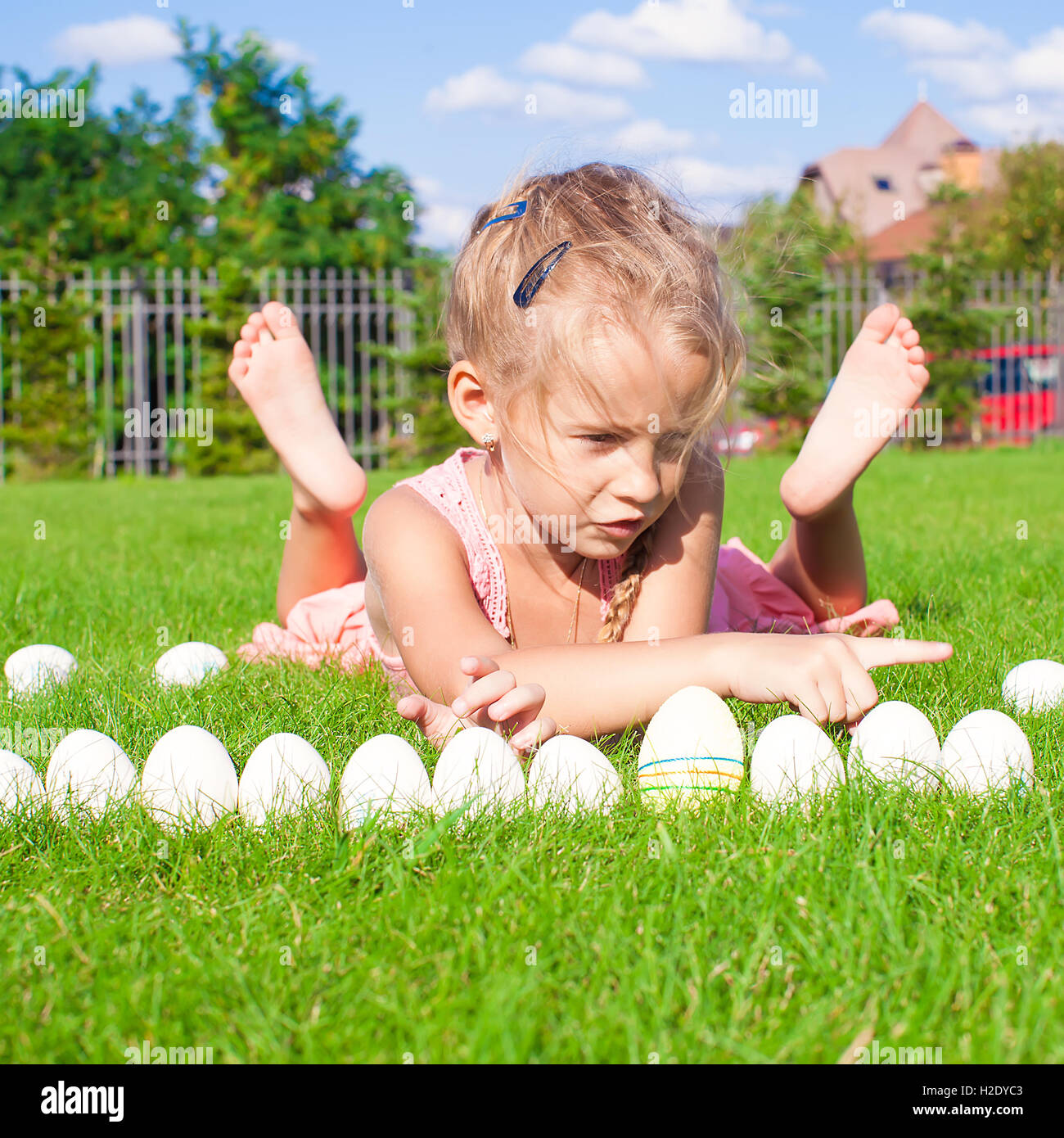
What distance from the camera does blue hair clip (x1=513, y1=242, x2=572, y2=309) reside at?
2111mm

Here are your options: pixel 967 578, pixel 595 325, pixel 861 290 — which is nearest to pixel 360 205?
pixel 861 290

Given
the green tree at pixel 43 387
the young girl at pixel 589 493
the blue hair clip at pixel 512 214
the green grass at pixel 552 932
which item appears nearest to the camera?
the green grass at pixel 552 932

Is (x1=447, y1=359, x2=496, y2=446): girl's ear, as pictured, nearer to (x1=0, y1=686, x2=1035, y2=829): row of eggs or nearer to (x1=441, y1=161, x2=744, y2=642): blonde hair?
(x1=441, y1=161, x2=744, y2=642): blonde hair

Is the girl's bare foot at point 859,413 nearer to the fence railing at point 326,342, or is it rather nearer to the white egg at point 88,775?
the white egg at point 88,775

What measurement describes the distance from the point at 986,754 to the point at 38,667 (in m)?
2.02

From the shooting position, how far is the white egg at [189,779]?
5.38 ft

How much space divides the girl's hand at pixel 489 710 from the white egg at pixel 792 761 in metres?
0.38

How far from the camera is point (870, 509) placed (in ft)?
19.2

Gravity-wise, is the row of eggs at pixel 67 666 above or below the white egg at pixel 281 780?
above

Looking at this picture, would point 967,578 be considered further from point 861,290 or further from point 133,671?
point 861,290

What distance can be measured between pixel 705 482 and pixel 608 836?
45.1 inches

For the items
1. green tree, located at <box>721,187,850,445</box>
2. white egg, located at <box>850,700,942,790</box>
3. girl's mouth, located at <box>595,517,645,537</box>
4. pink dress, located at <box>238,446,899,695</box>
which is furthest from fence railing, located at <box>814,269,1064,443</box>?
white egg, located at <box>850,700,942,790</box>

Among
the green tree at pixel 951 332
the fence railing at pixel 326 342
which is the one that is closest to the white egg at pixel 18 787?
the fence railing at pixel 326 342

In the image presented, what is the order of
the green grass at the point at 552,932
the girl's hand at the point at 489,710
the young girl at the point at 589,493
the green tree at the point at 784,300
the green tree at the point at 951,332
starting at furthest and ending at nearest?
the green tree at the point at 951,332 < the green tree at the point at 784,300 < the young girl at the point at 589,493 < the girl's hand at the point at 489,710 < the green grass at the point at 552,932
